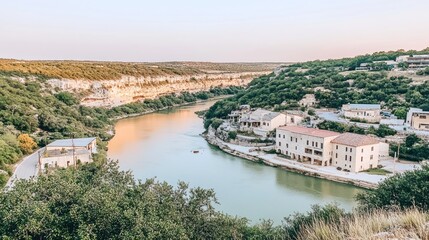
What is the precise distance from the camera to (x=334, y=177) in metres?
14.8

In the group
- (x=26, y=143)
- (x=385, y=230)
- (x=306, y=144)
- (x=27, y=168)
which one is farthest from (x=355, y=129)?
(x=385, y=230)

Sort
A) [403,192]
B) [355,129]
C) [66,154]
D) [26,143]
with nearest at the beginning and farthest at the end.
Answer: [403,192], [66,154], [26,143], [355,129]

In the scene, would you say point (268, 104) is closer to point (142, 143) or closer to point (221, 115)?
point (221, 115)

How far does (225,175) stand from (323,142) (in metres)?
4.35

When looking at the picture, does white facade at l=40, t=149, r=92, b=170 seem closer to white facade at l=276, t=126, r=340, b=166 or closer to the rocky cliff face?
white facade at l=276, t=126, r=340, b=166

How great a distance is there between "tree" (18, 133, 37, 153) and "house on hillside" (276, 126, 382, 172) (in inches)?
437

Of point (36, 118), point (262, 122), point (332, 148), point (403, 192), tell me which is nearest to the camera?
point (403, 192)

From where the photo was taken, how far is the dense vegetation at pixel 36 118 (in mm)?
14859

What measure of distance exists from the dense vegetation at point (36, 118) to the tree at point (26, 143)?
0.04 m

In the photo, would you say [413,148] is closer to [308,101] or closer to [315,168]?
[315,168]

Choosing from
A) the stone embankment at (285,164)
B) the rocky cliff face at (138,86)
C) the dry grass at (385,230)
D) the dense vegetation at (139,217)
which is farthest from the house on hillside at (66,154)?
the rocky cliff face at (138,86)

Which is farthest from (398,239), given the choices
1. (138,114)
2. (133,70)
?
(133,70)

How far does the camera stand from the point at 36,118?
19.2 m

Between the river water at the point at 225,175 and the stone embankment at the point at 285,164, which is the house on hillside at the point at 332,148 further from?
the river water at the point at 225,175
